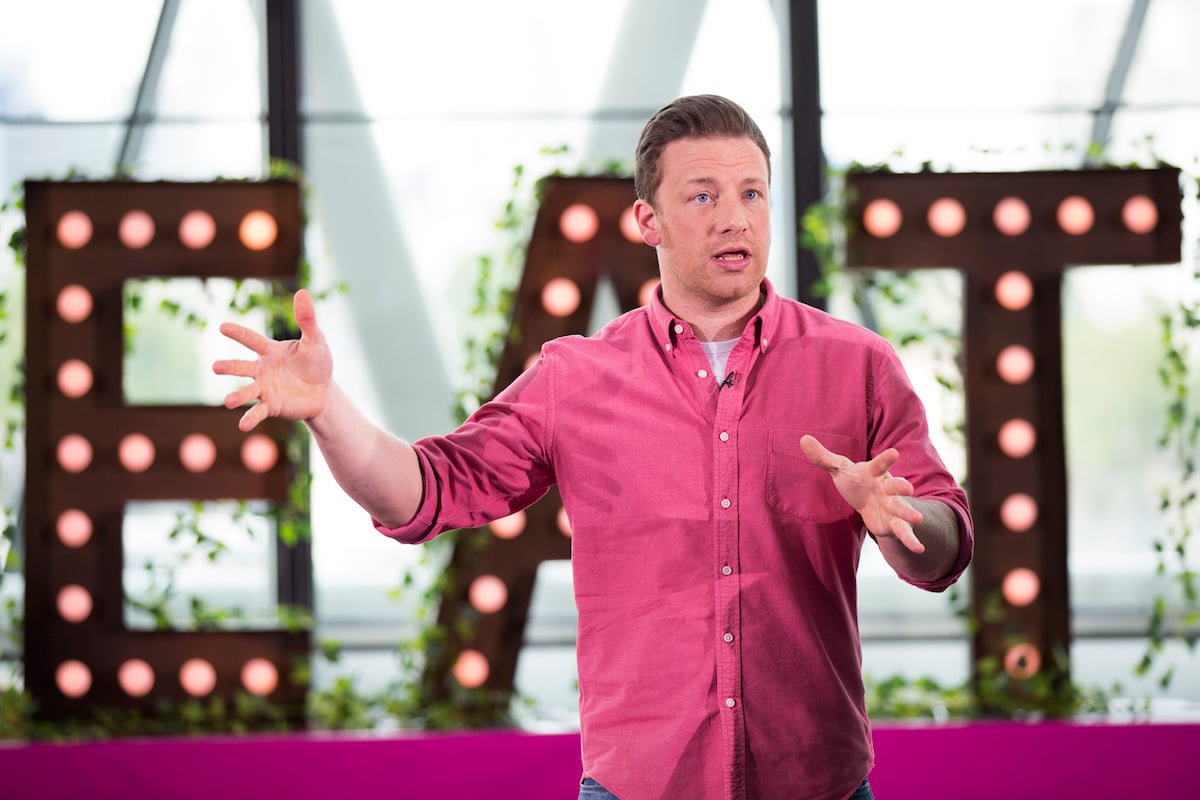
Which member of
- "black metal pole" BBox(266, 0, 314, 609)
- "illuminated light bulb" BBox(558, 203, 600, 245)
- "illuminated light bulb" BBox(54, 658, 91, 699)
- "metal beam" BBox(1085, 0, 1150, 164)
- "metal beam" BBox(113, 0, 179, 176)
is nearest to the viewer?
"illuminated light bulb" BBox(54, 658, 91, 699)

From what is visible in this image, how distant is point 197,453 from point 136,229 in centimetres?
64

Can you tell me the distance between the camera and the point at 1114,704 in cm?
337

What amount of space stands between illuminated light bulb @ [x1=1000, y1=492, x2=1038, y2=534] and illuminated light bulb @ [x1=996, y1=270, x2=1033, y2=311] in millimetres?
524

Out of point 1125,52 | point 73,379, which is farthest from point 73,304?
point 1125,52

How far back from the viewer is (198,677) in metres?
3.14

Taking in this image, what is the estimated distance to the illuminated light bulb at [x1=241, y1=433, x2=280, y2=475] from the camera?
315cm

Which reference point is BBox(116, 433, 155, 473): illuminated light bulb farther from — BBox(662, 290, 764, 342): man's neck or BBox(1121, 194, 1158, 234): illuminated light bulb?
BBox(1121, 194, 1158, 234): illuminated light bulb

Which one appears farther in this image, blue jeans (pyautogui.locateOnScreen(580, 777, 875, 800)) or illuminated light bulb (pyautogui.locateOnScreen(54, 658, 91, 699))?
illuminated light bulb (pyautogui.locateOnScreen(54, 658, 91, 699))

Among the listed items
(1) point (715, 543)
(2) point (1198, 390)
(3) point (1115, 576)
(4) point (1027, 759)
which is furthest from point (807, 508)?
(3) point (1115, 576)

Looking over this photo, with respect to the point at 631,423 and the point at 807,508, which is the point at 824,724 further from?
the point at 631,423

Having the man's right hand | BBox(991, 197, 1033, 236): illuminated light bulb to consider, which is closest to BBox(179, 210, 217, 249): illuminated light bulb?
the man's right hand

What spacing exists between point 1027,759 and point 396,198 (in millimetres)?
2690

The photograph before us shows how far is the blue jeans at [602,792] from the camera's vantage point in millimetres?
1415

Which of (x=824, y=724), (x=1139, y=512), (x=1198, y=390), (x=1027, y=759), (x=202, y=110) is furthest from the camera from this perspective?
(x=1139, y=512)
